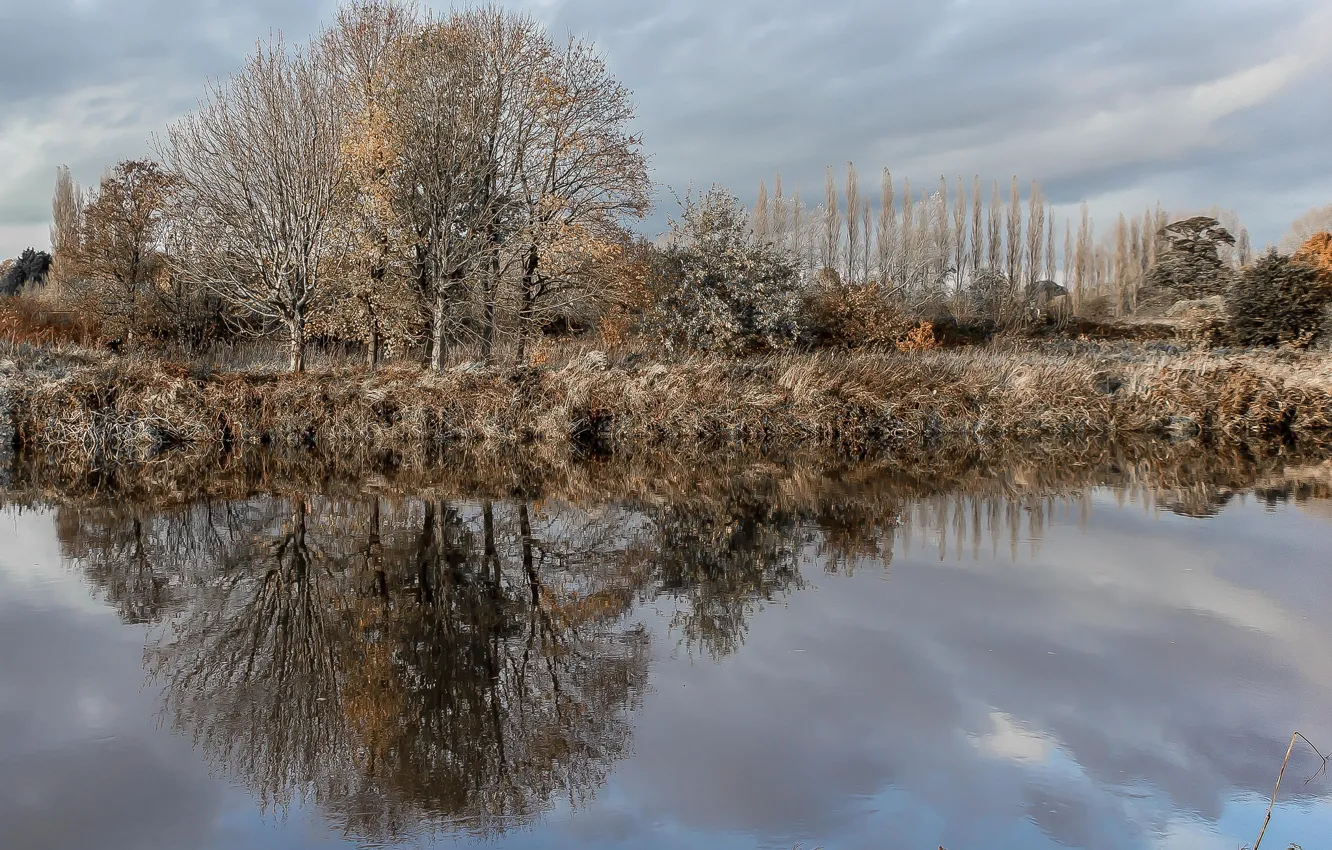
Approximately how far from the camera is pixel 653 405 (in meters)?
16.6

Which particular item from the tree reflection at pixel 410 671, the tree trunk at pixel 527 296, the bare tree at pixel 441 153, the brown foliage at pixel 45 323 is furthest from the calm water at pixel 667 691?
the brown foliage at pixel 45 323

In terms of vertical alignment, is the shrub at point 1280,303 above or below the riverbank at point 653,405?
above

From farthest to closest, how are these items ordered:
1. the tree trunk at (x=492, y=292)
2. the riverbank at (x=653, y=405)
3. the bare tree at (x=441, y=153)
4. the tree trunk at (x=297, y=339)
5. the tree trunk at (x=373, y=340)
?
the tree trunk at (x=373, y=340)
the tree trunk at (x=492, y=292)
the bare tree at (x=441, y=153)
the tree trunk at (x=297, y=339)
the riverbank at (x=653, y=405)

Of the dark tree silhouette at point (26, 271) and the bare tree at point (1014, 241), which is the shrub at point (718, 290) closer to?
the bare tree at point (1014, 241)

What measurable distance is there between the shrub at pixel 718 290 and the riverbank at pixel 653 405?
13.5ft

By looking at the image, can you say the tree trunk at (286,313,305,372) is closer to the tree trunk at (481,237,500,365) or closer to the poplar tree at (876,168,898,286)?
the tree trunk at (481,237,500,365)

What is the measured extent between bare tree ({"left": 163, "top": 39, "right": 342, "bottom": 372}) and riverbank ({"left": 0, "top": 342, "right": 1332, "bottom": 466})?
266 cm

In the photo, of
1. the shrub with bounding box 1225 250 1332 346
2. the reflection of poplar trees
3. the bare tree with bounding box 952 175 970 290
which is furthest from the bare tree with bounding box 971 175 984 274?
the reflection of poplar trees

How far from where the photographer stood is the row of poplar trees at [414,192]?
1847 centimetres

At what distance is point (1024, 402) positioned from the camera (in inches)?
668

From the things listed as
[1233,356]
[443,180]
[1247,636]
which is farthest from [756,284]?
[1247,636]

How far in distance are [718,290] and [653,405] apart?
645cm

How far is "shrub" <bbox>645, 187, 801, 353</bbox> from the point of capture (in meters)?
21.8

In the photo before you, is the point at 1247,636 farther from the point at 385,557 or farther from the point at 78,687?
the point at 78,687
